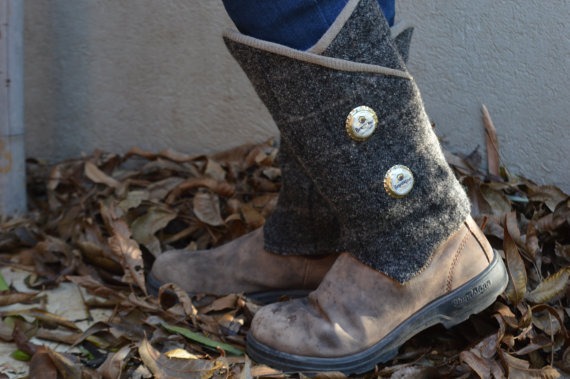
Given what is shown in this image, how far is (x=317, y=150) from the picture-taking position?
3.42ft

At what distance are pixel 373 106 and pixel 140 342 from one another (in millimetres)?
492

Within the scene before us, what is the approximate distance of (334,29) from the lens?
3.26ft

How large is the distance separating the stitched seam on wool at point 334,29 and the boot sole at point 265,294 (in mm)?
480

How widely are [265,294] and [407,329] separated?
30 centimetres

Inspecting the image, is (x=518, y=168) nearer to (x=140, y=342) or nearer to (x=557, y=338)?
(x=557, y=338)

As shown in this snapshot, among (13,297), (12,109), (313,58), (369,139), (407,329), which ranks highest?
(313,58)

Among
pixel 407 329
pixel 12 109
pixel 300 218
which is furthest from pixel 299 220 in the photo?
pixel 12 109

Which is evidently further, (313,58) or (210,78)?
(210,78)

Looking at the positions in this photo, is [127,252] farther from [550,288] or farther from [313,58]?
[550,288]

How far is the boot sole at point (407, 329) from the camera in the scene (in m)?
1.11

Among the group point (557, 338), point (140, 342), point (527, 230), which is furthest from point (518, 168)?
point (140, 342)

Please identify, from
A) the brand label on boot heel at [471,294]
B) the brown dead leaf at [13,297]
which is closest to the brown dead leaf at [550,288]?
the brand label on boot heel at [471,294]

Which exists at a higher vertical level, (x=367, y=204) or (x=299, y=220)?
(x=367, y=204)

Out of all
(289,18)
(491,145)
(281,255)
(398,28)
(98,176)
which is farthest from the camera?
(98,176)
